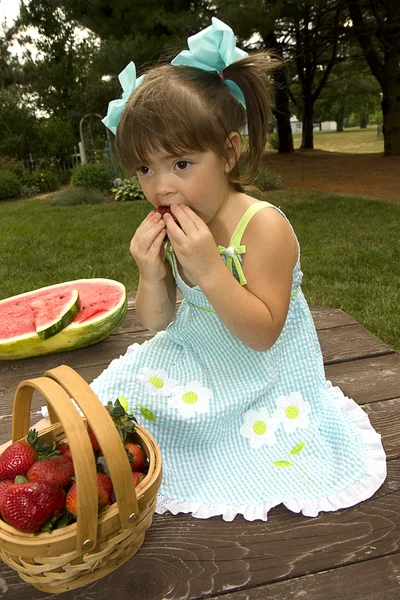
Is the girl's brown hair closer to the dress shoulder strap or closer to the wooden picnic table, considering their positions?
the dress shoulder strap

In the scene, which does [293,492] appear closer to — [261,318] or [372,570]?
[372,570]

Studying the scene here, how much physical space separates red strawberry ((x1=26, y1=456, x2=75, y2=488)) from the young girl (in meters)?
0.41

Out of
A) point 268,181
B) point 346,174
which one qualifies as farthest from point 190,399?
point 346,174

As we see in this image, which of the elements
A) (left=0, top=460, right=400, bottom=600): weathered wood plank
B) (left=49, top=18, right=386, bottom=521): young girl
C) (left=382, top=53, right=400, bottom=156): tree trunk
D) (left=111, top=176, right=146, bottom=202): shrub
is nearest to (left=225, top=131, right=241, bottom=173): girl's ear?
(left=49, top=18, right=386, bottom=521): young girl

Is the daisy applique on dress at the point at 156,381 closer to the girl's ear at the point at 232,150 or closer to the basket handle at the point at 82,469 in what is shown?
the basket handle at the point at 82,469

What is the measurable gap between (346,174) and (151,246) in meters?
12.6

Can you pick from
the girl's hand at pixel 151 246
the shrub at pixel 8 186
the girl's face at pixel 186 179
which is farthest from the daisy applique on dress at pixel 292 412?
the shrub at pixel 8 186

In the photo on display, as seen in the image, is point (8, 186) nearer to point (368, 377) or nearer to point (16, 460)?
point (368, 377)

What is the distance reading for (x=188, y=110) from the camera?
1584 millimetres

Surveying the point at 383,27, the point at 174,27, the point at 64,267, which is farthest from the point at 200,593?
the point at 383,27

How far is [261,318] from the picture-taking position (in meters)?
1.63

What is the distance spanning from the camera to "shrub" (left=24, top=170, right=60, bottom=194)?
13.4 m

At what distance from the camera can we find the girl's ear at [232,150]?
1.69 metres

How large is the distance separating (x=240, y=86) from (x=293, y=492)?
4.22 ft
